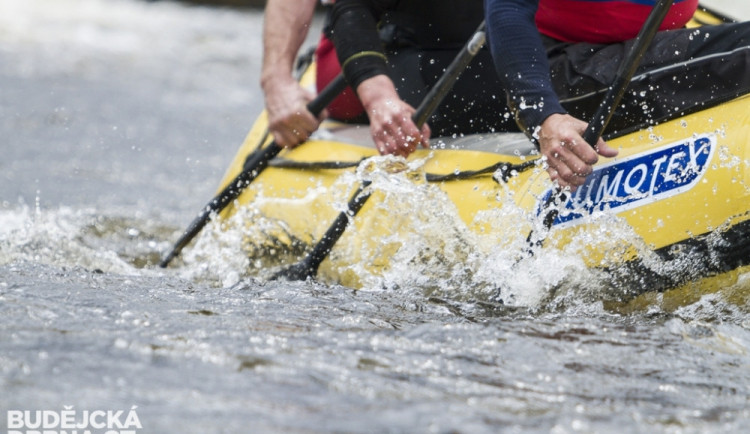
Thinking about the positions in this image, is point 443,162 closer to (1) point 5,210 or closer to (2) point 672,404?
(2) point 672,404

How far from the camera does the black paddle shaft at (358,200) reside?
2.40 m

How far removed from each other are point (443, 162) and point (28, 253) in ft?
3.90

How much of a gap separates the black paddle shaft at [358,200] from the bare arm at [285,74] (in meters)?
0.49

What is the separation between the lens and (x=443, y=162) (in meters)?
2.46

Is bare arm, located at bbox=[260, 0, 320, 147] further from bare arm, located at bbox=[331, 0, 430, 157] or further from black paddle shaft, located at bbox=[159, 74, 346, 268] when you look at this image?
bare arm, located at bbox=[331, 0, 430, 157]

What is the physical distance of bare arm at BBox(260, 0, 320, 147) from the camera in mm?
2951

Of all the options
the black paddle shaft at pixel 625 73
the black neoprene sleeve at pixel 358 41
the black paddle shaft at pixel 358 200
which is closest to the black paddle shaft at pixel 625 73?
the black paddle shaft at pixel 625 73

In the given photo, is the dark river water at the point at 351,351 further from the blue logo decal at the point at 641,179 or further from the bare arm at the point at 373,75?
the bare arm at the point at 373,75

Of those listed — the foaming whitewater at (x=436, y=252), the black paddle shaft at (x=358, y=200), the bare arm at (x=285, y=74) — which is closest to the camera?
the foaming whitewater at (x=436, y=252)

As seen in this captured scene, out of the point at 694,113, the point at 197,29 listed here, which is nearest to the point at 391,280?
the point at 694,113

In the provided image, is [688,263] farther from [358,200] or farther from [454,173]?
[358,200]

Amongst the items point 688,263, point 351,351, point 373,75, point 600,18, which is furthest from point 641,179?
point 373,75

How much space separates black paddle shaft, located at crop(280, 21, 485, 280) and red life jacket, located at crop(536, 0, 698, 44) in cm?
17

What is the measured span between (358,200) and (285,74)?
0.73 meters
